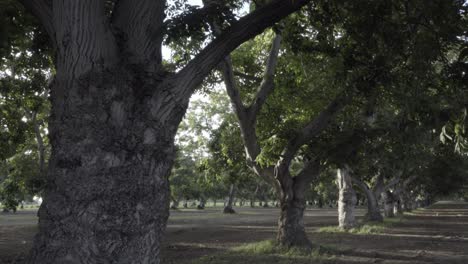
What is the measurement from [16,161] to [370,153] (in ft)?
57.1

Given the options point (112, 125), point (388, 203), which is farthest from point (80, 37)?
point (388, 203)

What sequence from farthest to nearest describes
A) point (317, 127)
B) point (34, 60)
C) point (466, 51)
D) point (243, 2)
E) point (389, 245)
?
point (389, 245) → point (317, 127) → point (34, 60) → point (243, 2) → point (466, 51)

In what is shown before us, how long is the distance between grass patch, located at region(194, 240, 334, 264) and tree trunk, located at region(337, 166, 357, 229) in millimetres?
8167

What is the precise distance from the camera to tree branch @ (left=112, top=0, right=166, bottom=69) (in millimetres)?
5008

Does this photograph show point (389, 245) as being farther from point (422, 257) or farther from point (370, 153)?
point (370, 153)

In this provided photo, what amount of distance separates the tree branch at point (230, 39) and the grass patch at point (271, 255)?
8.47 m

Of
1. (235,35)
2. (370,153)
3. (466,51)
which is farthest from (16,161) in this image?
(466,51)

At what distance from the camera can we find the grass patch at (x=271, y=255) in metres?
12.6

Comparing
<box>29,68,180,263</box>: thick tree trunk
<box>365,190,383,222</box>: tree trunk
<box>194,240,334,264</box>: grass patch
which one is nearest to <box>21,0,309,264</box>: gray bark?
<box>29,68,180,263</box>: thick tree trunk

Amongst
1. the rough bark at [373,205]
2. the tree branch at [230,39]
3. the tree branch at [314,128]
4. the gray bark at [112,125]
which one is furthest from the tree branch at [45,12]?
the rough bark at [373,205]

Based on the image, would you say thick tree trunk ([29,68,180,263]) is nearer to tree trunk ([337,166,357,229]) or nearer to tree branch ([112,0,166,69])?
tree branch ([112,0,166,69])

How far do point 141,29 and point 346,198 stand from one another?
64.6 feet

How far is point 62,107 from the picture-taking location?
4742 millimetres

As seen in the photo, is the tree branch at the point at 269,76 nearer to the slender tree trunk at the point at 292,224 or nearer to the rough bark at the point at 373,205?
the slender tree trunk at the point at 292,224
